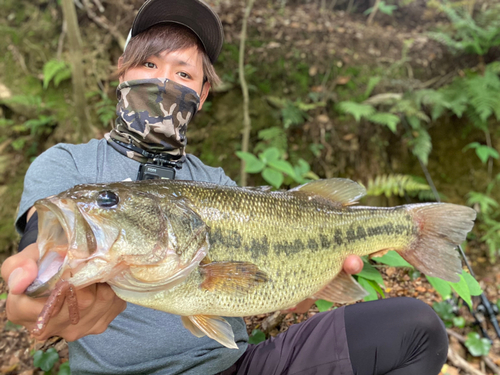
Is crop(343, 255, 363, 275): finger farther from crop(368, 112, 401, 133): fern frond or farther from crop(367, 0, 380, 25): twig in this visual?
crop(367, 0, 380, 25): twig

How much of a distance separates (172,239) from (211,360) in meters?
0.91

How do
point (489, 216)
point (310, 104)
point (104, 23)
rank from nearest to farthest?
point (489, 216), point (310, 104), point (104, 23)

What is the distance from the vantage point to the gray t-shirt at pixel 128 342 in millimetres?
1595

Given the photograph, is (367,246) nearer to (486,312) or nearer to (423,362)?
(423,362)

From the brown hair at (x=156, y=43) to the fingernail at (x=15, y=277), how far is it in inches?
61.4

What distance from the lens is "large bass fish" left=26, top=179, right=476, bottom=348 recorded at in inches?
41.2

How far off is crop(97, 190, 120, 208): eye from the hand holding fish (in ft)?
0.86

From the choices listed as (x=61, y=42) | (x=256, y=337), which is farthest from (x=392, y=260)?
(x=61, y=42)

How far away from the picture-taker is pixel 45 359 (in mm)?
2471

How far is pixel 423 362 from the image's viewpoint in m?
1.94

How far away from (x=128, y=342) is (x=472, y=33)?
687cm

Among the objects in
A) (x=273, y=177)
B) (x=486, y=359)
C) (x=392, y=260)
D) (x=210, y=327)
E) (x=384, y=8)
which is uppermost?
(x=384, y=8)

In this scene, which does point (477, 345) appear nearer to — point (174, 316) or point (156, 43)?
point (174, 316)

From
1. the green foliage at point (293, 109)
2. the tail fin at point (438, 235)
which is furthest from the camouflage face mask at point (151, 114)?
the green foliage at point (293, 109)
